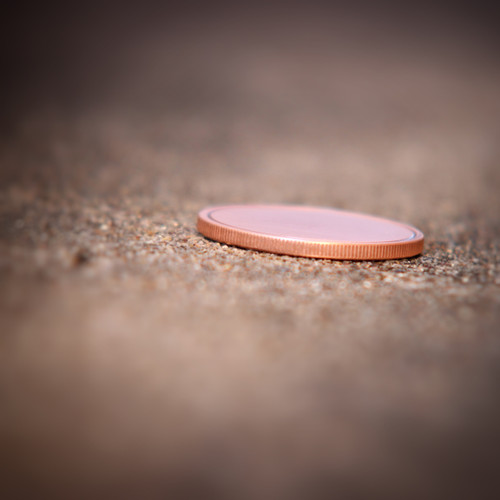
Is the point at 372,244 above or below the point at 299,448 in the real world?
above

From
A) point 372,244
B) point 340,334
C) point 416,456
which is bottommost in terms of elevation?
point 416,456

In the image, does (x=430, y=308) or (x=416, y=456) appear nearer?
(x=416, y=456)

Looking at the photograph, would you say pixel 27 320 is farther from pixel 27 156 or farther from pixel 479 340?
pixel 27 156

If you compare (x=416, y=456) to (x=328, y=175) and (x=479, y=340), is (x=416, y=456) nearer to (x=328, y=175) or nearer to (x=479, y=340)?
(x=479, y=340)

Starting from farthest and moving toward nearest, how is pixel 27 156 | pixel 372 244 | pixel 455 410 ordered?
pixel 27 156 < pixel 372 244 < pixel 455 410

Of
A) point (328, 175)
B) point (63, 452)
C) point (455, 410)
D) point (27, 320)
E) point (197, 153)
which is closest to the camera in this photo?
point (63, 452)

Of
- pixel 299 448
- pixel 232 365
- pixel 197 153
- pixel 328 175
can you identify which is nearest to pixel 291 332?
pixel 232 365
